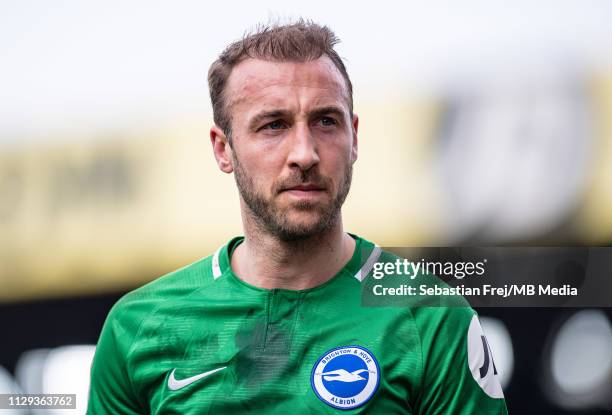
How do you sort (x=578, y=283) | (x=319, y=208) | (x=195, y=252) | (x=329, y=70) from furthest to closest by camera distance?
(x=195, y=252), (x=578, y=283), (x=329, y=70), (x=319, y=208)

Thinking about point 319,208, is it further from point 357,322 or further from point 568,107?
point 568,107

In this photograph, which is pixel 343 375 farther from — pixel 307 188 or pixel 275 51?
pixel 275 51

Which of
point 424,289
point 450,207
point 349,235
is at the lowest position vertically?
point 424,289

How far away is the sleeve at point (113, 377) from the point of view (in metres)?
1.76

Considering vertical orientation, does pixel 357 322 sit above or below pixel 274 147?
below

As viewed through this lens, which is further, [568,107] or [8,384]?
[8,384]

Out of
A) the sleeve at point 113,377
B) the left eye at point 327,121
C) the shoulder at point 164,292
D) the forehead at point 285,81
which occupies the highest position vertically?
the forehead at point 285,81

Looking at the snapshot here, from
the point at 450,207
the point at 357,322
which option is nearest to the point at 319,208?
the point at 357,322

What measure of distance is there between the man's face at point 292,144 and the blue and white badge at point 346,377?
278mm

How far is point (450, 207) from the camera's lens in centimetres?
203

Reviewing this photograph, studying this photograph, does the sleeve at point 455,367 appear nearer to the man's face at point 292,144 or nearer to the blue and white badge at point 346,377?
the blue and white badge at point 346,377

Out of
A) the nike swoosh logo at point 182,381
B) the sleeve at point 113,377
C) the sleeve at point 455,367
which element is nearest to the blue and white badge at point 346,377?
the sleeve at point 455,367

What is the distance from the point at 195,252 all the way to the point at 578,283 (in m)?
1.06

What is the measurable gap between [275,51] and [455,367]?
2.68ft
